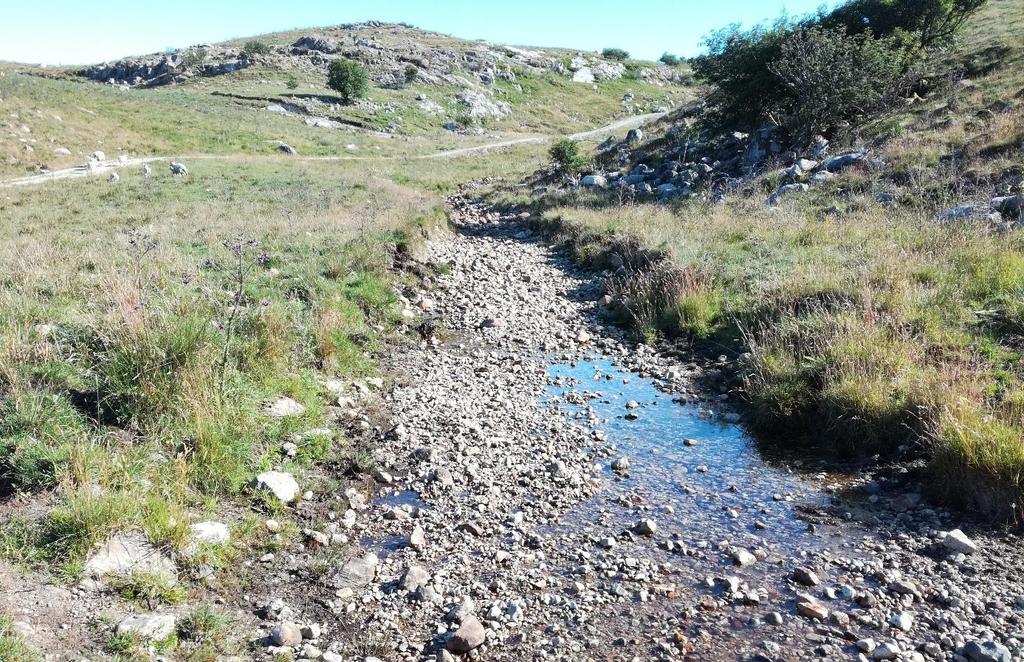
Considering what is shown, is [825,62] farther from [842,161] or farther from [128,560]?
[128,560]

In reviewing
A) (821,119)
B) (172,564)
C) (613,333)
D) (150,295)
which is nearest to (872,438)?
(613,333)

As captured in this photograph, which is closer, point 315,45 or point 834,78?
point 834,78

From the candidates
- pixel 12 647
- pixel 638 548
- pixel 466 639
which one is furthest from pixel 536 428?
pixel 12 647

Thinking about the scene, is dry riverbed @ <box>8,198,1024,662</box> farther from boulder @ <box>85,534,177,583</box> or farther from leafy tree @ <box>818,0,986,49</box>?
leafy tree @ <box>818,0,986,49</box>

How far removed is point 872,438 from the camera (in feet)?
26.1

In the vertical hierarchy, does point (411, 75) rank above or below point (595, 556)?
above

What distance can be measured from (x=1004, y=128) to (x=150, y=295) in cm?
2314

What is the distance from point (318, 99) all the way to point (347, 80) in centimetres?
403

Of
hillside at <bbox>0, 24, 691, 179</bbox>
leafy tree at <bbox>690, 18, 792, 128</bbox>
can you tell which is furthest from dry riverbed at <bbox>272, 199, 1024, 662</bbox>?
hillside at <bbox>0, 24, 691, 179</bbox>

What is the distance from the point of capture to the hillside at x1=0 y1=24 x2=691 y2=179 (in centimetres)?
4266

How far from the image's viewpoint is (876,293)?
424 inches

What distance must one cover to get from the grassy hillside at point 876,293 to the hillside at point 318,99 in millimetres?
35877

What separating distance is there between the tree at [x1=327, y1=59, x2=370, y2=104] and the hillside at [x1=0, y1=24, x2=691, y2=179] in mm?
1318

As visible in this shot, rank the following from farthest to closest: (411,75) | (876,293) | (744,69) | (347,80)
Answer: (411,75) → (347,80) → (744,69) → (876,293)
